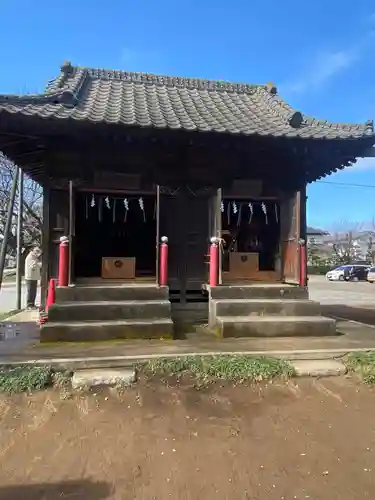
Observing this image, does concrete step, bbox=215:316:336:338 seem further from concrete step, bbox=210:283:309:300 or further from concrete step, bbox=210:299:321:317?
concrete step, bbox=210:283:309:300

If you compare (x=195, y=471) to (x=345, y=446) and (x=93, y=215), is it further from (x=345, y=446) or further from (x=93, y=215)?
(x=93, y=215)

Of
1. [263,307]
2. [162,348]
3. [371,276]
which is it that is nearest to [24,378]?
[162,348]

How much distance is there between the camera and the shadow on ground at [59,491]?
3166mm

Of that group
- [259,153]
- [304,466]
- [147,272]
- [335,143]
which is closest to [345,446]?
[304,466]

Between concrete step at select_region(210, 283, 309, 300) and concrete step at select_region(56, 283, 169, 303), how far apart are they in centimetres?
106

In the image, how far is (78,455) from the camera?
12.1ft

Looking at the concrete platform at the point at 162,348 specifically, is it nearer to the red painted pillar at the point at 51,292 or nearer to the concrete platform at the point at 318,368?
the concrete platform at the point at 318,368

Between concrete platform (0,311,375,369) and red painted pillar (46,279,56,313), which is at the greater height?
red painted pillar (46,279,56,313)

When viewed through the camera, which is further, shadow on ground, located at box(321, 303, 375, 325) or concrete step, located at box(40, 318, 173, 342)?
shadow on ground, located at box(321, 303, 375, 325)

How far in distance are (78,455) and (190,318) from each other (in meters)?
5.03

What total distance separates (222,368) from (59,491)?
2459 millimetres

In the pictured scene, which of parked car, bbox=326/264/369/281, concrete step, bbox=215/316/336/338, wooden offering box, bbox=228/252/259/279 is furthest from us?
parked car, bbox=326/264/369/281

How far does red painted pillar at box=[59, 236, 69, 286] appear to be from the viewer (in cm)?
721

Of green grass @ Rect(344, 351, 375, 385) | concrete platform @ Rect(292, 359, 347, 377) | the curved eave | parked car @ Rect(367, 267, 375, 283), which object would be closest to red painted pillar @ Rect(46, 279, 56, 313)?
the curved eave
